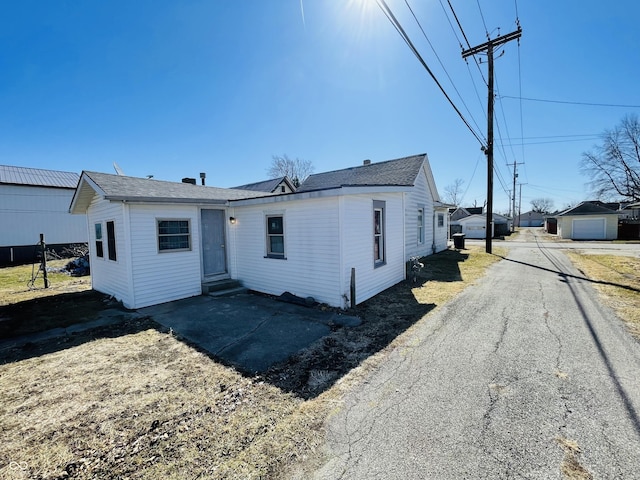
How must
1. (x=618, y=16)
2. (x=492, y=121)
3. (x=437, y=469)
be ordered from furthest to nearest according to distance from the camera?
(x=492, y=121), (x=618, y=16), (x=437, y=469)

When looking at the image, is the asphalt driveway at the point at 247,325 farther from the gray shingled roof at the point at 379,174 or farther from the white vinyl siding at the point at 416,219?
the white vinyl siding at the point at 416,219

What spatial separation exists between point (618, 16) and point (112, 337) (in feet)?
65.1

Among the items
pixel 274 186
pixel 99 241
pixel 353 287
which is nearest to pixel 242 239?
pixel 353 287

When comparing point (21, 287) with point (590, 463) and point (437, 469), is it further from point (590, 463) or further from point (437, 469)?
point (590, 463)

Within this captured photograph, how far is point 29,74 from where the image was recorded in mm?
9773

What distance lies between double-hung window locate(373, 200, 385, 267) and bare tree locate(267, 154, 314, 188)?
1396 inches

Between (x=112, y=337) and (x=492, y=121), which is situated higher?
(x=492, y=121)

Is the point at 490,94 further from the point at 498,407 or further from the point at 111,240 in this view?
the point at 111,240

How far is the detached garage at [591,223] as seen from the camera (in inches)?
1048

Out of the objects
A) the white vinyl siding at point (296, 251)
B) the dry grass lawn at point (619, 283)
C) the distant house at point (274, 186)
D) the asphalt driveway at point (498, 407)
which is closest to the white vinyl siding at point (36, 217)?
the distant house at point (274, 186)

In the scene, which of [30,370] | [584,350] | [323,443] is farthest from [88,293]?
[584,350]

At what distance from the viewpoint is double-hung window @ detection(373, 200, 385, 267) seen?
8353mm

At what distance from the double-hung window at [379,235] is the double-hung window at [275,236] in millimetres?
2775

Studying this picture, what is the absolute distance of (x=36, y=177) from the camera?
1975 cm
